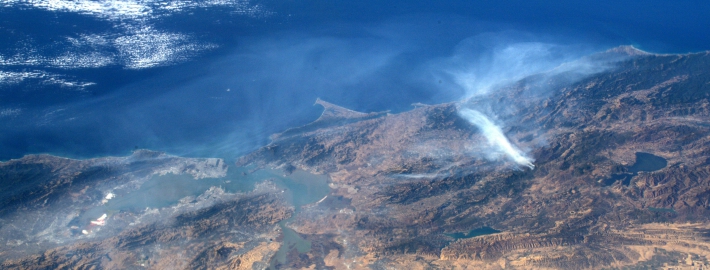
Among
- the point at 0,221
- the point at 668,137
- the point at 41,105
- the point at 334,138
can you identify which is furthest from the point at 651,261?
the point at 41,105

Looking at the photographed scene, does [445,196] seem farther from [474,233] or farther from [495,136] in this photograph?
[495,136]

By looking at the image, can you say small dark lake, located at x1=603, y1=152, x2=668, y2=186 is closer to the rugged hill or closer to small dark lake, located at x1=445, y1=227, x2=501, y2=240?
the rugged hill

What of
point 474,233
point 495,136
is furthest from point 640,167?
point 474,233

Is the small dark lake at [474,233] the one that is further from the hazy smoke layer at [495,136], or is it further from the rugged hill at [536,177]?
the hazy smoke layer at [495,136]

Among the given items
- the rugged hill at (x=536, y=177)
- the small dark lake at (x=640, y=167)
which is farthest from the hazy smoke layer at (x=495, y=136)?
the small dark lake at (x=640, y=167)

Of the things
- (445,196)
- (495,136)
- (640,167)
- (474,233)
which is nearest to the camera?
(474,233)

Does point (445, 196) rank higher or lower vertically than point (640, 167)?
lower

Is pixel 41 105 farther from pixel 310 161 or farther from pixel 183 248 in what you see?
pixel 310 161
